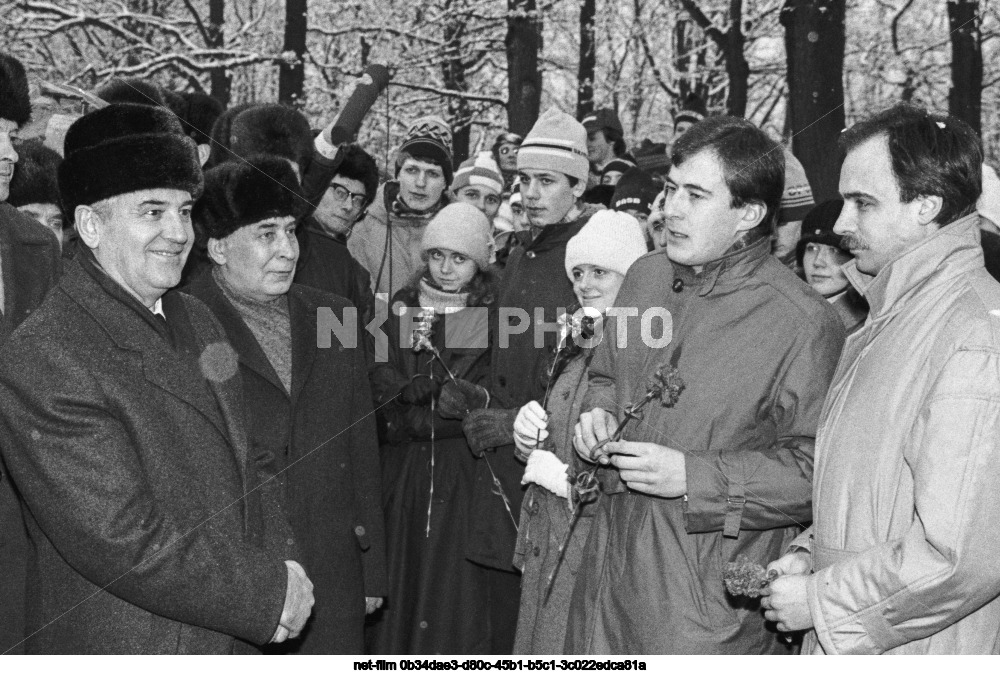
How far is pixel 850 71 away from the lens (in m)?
20.1

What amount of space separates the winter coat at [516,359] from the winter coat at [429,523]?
10cm

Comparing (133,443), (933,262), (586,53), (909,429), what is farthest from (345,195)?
(586,53)

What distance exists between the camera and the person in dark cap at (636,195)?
7.20 metres

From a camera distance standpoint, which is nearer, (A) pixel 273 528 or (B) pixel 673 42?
(A) pixel 273 528

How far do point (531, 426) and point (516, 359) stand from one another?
838mm

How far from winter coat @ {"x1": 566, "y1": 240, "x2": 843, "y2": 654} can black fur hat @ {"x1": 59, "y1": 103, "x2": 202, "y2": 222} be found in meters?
1.66

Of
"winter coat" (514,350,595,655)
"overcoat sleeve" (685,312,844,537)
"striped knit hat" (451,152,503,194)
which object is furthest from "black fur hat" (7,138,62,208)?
"overcoat sleeve" (685,312,844,537)

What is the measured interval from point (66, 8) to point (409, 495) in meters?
13.9

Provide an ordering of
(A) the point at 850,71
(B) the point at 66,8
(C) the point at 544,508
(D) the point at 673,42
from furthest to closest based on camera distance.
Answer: (D) the point at 673,42 < (A) the point at 850,71 < (B) the point at 66,8 < (C) the point at 544,508

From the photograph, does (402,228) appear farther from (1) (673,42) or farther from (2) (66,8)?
(1) (673,42)

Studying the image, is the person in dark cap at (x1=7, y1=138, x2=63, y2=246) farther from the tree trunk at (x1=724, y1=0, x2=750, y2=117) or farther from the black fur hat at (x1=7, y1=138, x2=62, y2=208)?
the tree trunk at (x1=724, y1=0, x2=750, y2=117)

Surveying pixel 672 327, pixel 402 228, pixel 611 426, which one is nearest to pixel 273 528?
pixel 611 426

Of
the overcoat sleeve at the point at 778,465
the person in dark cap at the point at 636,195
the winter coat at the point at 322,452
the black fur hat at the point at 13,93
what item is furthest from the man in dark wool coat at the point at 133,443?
the person in dark cap at the point at 636,195
